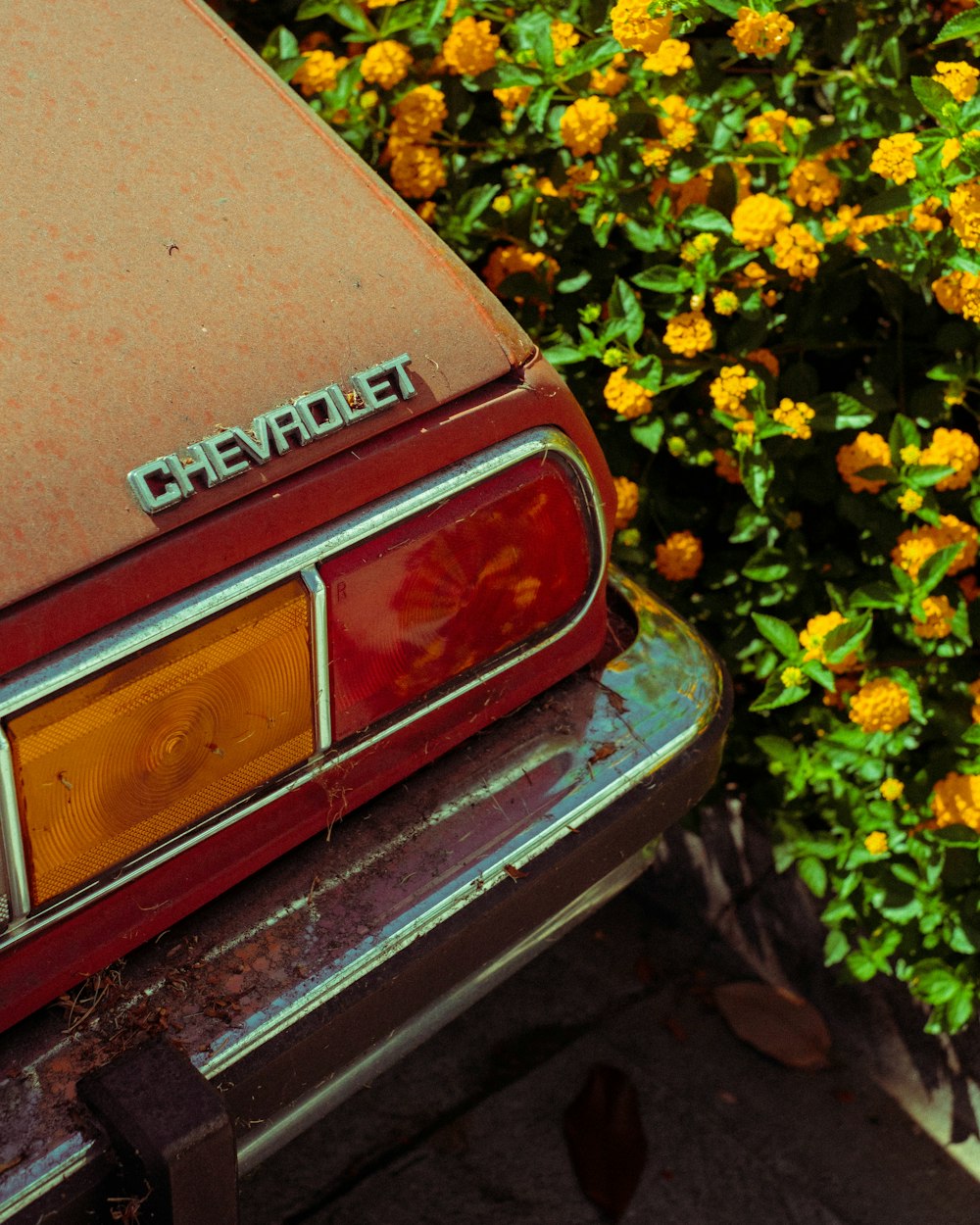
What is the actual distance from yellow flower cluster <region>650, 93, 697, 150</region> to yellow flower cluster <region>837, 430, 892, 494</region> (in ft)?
1.93

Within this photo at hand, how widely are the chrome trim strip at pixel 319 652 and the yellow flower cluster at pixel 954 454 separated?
118 cm

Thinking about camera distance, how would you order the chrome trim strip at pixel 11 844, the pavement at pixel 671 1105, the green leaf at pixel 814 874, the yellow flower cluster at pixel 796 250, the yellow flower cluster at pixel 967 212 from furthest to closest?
the green leaf at pixel 814 874
the pavement at pixel 671 1105
the yellow flower cluster at pixel 796 250
the yellow flower cluster at pixel 967 212
the chrome trim strip at pixel 11 844

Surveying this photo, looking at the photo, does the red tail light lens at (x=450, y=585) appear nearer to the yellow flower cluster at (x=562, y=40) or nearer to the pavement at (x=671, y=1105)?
the yellow flower cluster at (x=562, y=40)

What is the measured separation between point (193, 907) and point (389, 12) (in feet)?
5.69

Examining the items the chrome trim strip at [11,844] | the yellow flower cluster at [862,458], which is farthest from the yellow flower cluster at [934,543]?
the chrome trim strip at [11,844]

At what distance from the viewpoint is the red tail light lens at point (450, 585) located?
59.5 inches

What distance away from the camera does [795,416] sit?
2180mm

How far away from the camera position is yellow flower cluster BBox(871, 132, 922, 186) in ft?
6.56

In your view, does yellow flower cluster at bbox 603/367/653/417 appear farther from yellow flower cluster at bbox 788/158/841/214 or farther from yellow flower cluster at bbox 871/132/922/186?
yellow flower cluster at bbox 871/132/922/186

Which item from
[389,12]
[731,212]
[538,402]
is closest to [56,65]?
[538,402]

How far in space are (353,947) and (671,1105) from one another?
125 centimetres

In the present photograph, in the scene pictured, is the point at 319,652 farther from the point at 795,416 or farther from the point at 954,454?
the point at 954,454

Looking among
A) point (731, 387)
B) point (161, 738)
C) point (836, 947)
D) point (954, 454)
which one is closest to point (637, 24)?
point (731, 387)

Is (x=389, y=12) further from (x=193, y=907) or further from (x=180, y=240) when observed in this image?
(x=193, y=907)
